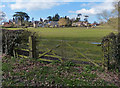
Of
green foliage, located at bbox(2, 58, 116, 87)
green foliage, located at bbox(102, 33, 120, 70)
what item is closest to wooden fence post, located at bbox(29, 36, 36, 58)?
green foliage, located at bbox(2, 58, 116, 87)

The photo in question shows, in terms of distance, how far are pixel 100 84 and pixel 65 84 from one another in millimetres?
1030

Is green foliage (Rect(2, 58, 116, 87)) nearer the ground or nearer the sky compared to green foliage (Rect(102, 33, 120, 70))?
nearer the ground

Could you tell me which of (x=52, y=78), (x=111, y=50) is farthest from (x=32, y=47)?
(x=111, y=50)

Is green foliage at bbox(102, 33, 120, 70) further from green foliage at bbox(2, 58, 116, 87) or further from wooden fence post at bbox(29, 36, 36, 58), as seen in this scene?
wooden fence post at bbox(29, 36, 36, 58)

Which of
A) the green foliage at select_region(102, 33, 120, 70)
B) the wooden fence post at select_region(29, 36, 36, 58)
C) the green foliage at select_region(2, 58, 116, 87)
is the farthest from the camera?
the wooden fence post at select_region(29, 36, 36, 58)

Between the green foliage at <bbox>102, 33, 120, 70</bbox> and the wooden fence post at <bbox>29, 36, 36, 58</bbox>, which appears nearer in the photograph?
the green foliage at <bbox>102, 33, 120, 70</bbox>

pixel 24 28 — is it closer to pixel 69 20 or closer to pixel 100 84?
pixel 69 20

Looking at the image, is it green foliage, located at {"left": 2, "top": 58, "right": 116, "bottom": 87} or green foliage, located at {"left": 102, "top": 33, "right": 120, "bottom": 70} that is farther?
green foliage, located at {"left": 102, "top": 33, "right": 120, "bottom": 70}

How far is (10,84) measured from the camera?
12.6ft

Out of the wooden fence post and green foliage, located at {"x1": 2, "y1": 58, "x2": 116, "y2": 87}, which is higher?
the wooden fence post

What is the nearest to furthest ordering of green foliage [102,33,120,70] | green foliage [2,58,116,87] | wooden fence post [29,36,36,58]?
green foliage [2,58,116,87] → green foliage [102,33,120,70] → wooden fence post [29,36,36,58]

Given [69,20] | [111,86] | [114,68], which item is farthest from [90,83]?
[69,20]

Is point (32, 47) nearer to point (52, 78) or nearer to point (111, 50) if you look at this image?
point (52, 78)

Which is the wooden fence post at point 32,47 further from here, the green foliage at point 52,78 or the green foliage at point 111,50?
the green foliage at point 111,50
